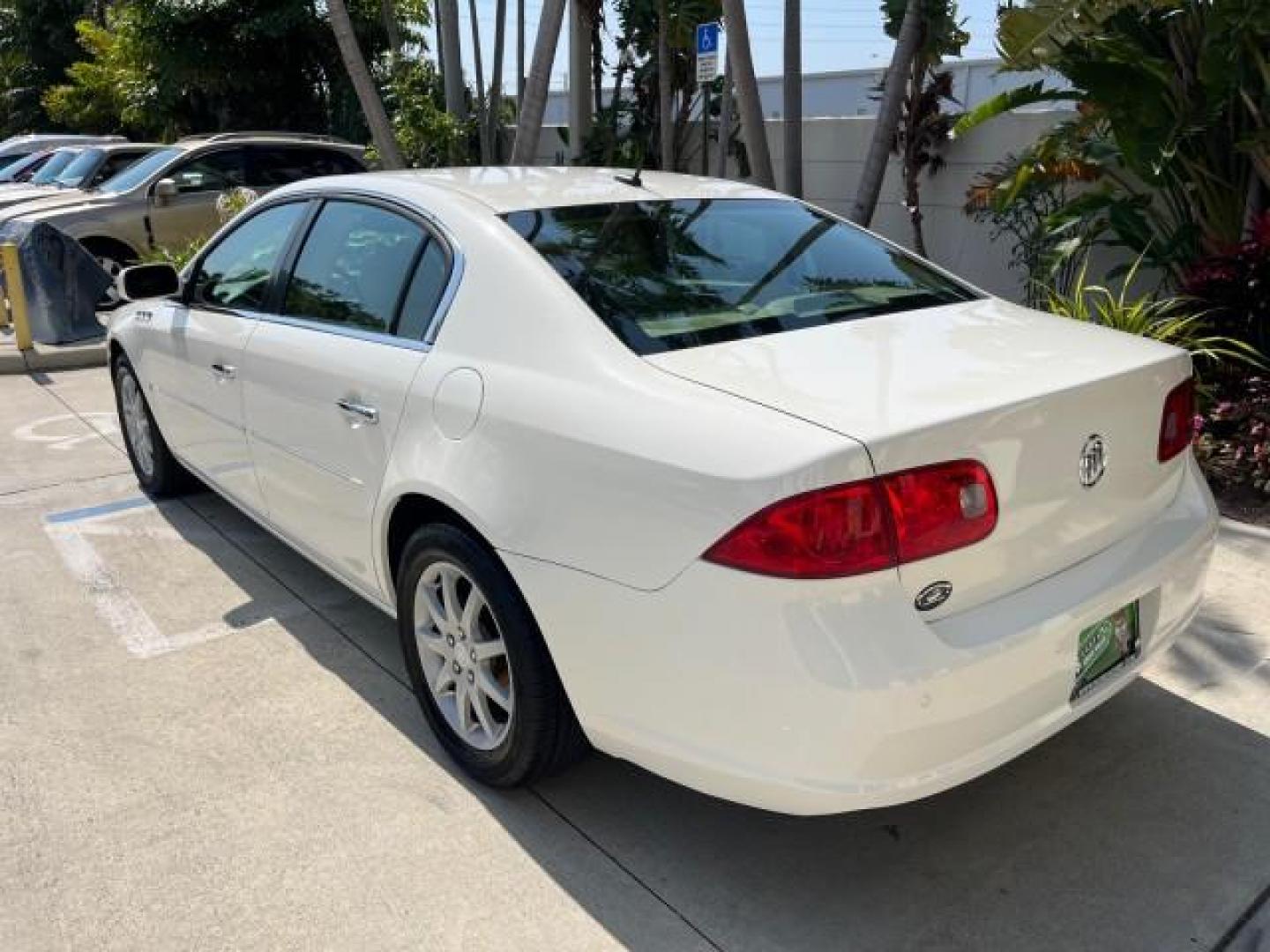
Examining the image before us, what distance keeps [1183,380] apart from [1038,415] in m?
0.74

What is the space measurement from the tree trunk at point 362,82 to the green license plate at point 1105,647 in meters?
9.17

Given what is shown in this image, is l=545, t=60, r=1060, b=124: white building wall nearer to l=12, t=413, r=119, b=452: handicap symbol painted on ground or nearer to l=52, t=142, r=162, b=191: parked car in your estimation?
l=52, t=142, r=162, b=191: parked car

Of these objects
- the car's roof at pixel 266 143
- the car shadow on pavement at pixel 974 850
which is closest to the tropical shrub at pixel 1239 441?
the car shadow on pavement at pixel 974 850

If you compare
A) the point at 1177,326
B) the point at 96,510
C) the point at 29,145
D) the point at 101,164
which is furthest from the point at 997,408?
the point at 29,145

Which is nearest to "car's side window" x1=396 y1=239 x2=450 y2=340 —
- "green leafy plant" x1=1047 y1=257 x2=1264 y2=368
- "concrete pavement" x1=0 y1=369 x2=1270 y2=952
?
"concrete pavement" x1=0 y1=369 x2=1270 y2=952

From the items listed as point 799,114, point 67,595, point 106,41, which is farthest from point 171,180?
point 106,41

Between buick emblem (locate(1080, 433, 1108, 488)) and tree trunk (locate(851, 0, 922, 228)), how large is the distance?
559 centimetres

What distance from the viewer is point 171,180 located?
38.1 feet

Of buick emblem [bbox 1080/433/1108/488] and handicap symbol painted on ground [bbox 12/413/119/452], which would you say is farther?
handicap symbol painted on ground [bbox 12/413/119/452]

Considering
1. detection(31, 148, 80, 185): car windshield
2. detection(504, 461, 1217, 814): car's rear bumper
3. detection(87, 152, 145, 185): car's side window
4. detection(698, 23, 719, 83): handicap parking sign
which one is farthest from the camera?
detection(31, 148, 80, 185): car windshield

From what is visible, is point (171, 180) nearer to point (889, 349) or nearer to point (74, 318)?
point (74, 318)

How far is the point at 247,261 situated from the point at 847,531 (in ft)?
9.87

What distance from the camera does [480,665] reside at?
2959mm

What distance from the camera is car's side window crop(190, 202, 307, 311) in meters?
4.05
